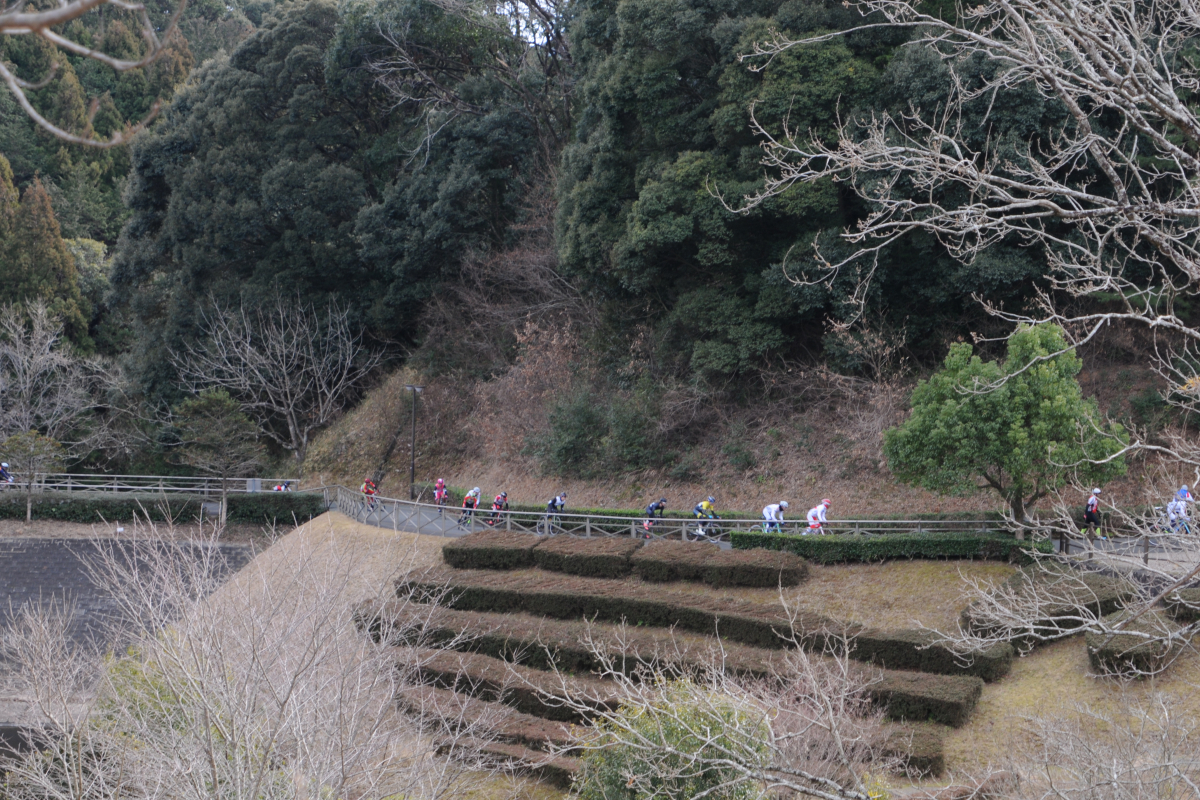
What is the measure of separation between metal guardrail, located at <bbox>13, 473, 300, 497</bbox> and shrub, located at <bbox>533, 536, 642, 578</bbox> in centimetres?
1582

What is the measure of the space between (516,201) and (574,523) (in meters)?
17.2

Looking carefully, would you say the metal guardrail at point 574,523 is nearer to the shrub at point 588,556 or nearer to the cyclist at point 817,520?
the cyclist at point 817,520

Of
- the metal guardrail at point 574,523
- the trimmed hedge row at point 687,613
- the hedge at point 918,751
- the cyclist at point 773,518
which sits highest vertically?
the cyclist at point 773,518

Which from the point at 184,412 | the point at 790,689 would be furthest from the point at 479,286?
the point at 790,689

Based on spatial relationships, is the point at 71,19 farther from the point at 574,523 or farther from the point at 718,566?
the point at 574,523

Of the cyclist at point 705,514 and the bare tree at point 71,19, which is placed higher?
the bare tree at point 71,19

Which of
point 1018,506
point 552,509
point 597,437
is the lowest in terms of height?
point 552,509

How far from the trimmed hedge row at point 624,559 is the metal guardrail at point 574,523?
41.7 inches

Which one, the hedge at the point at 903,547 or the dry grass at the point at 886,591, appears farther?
the hedge at the point at 903,547

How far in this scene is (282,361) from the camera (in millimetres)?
36031

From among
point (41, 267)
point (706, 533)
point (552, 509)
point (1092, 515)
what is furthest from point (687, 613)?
point (41, 267)

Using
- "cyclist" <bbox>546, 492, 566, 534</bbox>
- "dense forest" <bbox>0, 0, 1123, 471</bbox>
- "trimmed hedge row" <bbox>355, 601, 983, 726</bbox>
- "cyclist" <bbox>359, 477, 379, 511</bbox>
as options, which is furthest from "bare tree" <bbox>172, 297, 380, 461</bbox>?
"trimmed hedge row" <bbox>355, 601, 983, 726</bbox>

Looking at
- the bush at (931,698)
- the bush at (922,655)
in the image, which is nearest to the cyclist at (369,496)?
the bush at (922,655)

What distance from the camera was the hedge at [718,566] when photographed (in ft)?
61.2
